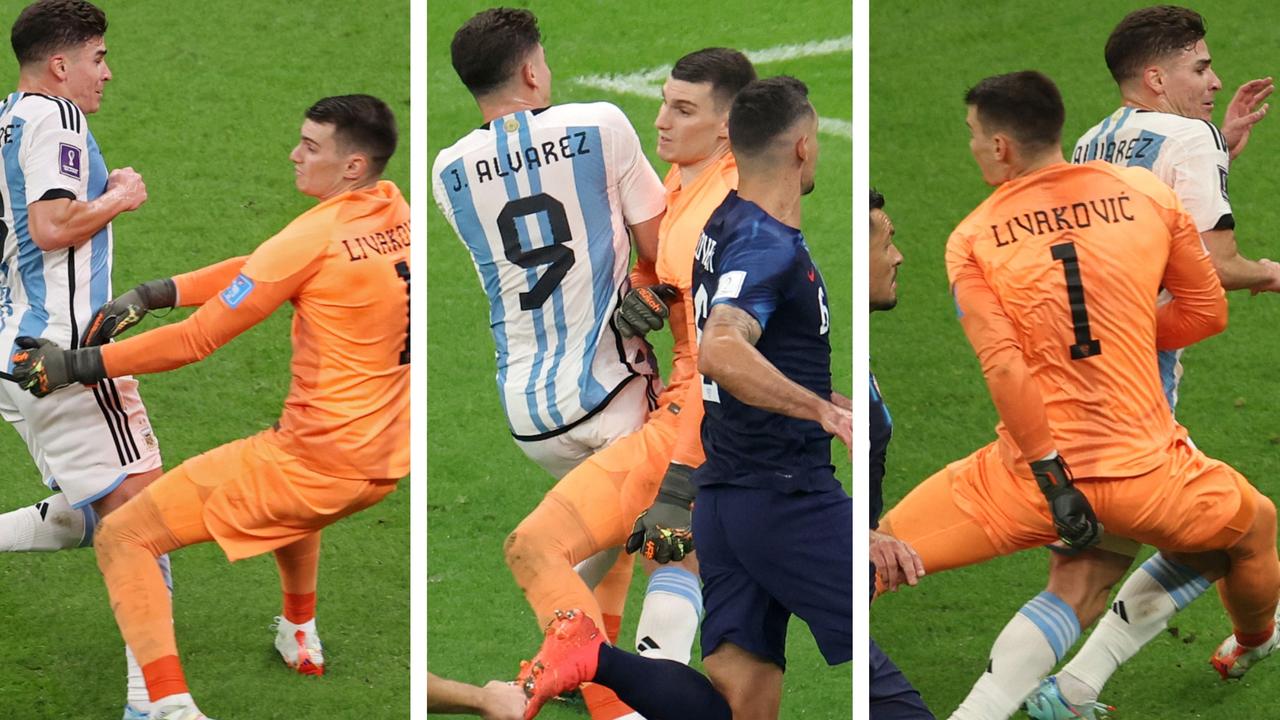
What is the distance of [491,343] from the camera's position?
5492 mm

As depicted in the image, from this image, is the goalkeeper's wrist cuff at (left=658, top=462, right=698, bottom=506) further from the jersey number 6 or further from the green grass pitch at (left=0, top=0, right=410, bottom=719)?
the green grass pitch at (left=0, top=0, right=410, bottom=719)

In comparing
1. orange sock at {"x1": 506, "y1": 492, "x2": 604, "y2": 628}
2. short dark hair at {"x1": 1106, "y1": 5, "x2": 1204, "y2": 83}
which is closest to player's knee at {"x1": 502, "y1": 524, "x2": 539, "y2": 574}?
orange sock at {"x1": 506, "y1": 492, "x2": 604, "y2": 628}

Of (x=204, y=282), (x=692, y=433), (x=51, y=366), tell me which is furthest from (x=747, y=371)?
(x=51, y=366)

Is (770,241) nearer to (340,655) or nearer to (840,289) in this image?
(840,289)

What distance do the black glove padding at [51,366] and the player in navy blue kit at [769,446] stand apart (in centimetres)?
166

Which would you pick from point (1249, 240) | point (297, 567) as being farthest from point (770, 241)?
point (1249, 240)

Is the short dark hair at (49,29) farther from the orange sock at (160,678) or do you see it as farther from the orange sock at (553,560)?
the orange sock at (553,560)

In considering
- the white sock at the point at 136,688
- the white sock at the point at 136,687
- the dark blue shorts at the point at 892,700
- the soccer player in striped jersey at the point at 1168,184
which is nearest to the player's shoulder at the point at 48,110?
the white sock at the point at 136,687

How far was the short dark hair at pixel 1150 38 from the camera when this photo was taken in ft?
17.8

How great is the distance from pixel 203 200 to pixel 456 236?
6.47 ft

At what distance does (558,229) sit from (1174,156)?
1623mm

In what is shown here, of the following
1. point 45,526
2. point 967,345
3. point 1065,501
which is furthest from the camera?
point 967,345

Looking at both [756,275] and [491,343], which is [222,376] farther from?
[756,275]

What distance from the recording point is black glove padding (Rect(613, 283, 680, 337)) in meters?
5.09
